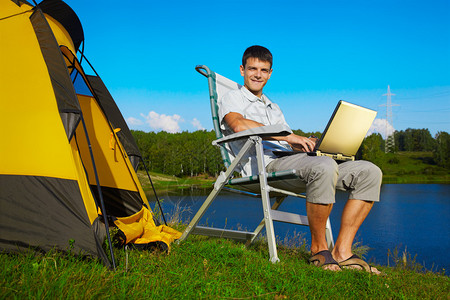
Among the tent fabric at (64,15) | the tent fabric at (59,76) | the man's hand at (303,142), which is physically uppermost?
the tent fabric at (64,15)

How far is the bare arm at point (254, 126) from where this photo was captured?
273 centimetres

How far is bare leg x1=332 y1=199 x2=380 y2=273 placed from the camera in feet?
8.18

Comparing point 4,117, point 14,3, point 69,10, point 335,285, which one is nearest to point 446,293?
point 335,285

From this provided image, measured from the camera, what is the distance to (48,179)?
7.46 ft

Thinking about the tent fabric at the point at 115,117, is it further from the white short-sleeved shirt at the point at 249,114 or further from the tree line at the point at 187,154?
the tree line at the point at 187,154

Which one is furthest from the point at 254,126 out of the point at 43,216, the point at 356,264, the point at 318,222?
the point at 43,216

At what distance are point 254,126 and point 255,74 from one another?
1.97 feet

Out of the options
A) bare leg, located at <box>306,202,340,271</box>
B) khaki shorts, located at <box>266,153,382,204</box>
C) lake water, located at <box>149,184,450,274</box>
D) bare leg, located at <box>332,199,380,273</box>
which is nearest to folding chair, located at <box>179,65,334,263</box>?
khaki shorts, located at <box>266,153,382,204</box>

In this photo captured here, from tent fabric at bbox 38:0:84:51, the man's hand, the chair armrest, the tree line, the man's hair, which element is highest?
tent fabric at bbox 38:0:84:51

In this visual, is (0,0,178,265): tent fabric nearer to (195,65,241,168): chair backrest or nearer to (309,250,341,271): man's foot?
(195,65,241,168): chair backrest

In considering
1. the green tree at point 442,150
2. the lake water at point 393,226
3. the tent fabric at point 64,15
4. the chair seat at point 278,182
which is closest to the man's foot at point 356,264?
the chair seat at point 278,182

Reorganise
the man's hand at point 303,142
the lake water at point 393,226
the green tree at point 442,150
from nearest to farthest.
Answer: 1. the man's hand at point 303,142
2. the lake water at point 393,226
3. the green tree at point 442,150

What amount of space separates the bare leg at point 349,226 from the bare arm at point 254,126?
1.66 feet

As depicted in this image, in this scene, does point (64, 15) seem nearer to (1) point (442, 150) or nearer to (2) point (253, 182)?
(2) point (253, 182)
